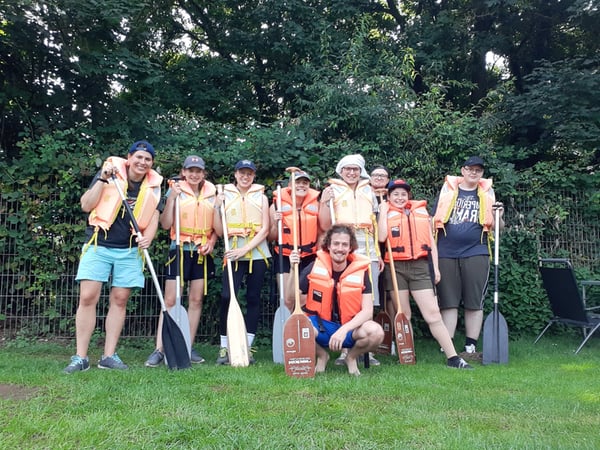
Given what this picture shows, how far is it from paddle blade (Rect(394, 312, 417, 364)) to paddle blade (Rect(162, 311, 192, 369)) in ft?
6.50

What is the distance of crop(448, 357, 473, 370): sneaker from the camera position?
482 cm

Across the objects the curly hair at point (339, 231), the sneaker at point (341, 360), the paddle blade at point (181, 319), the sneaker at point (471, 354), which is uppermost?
the curly hair at point (339, 231)

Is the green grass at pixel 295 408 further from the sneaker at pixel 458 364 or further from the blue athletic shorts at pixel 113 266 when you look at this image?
the blue athletic shorts at pixel 113 266

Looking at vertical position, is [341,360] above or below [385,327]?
below

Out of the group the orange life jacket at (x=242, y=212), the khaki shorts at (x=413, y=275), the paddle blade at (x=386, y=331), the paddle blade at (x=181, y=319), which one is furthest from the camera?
the paddle blade at (x=386, y=331)

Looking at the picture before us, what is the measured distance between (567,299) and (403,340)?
2381 mm

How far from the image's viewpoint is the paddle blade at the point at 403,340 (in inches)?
196

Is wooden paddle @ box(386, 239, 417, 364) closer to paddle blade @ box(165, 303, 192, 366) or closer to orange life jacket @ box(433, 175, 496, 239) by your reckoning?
orange life jacket @ box(433, 175, 496, 239)

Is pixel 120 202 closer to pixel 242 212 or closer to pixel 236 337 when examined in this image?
pixel 242 212

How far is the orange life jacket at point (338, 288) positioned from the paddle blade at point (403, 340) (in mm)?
809

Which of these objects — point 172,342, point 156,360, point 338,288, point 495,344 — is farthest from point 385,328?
point 156,360

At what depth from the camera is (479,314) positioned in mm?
5559

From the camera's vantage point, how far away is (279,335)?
4961mm

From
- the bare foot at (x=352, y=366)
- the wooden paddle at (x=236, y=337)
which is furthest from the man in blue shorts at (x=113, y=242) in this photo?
the bare foot at (x=352, y=366)
